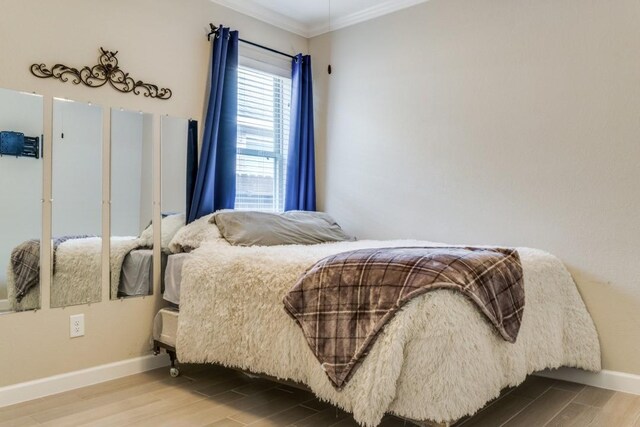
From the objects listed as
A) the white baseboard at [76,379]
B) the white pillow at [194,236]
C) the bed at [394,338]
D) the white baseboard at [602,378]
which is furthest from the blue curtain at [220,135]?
the white baseboard at [602,378]

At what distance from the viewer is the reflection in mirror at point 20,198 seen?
7.70ft

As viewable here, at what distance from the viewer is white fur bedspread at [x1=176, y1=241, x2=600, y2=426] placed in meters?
1.68

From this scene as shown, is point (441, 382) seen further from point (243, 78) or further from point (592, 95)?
point (243, 78)

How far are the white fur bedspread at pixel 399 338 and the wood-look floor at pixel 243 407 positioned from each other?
199 millimetres

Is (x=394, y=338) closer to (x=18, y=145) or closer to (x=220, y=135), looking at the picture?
(x=18, y=145)

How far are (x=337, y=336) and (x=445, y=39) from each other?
7.49ft

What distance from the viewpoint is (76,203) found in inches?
103

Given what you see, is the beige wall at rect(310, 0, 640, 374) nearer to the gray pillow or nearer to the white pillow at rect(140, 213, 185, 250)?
the gray pillow

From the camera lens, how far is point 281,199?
397cm

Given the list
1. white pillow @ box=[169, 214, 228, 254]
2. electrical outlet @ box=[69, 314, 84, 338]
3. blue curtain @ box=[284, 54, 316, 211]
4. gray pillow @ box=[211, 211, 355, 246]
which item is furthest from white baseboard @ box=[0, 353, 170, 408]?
blue curtain @ box=[284, 54, 316, 211]

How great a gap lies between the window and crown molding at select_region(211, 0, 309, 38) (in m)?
0.39

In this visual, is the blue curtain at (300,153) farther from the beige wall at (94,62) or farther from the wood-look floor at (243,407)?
the wood-look floor at (243,407)

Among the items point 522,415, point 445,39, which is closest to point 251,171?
point 445,39

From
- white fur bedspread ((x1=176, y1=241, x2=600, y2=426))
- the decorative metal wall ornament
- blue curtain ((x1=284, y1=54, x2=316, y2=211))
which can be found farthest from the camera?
blue curtain ((x1=284, y1=54, x2=316, y2=211))
